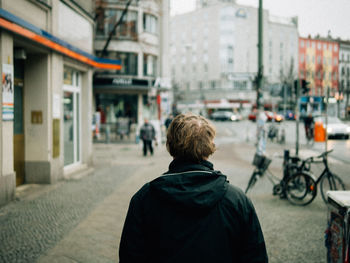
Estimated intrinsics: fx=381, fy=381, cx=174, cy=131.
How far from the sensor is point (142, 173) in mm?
11273

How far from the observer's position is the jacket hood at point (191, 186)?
191 centimetres

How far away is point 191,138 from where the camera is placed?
2.09 m

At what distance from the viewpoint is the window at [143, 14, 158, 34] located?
3469 cm

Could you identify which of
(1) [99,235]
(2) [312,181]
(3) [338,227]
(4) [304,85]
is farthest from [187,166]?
(4) [304,85]

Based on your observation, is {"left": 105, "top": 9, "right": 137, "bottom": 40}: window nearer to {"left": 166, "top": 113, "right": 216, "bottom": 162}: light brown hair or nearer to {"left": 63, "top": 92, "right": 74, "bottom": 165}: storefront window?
{"left": 63, "top": 92, "right": 74, "bottom": 165}: storefront window

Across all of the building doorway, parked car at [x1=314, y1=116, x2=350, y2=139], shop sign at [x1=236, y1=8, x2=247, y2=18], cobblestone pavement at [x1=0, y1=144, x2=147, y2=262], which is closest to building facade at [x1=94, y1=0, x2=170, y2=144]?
parked car at [x1=314, y1=116, x2=350, y2=139]

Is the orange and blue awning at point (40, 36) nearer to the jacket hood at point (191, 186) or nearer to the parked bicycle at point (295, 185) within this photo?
the parked bicycle at point (295, 185)

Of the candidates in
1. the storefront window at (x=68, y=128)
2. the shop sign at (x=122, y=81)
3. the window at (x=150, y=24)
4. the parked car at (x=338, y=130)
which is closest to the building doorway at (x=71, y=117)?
the storefront window at (x=68, y=128)

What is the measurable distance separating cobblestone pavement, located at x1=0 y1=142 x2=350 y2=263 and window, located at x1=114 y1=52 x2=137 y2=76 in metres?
24.1

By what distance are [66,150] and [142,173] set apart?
2294 millimetres

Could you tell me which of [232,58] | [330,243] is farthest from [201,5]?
[330,243]

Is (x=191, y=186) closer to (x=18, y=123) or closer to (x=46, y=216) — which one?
(x=46, y=216)

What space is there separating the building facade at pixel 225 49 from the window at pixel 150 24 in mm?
40233

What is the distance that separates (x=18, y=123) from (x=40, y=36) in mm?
2124
